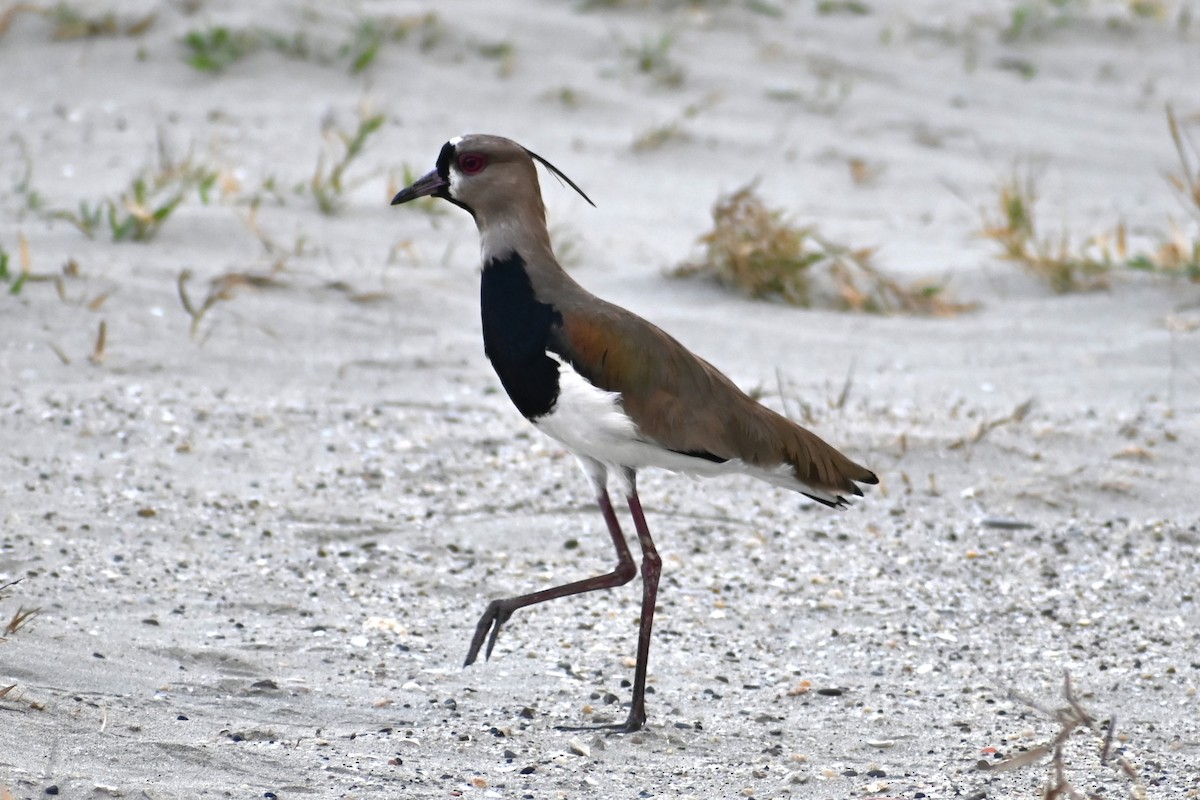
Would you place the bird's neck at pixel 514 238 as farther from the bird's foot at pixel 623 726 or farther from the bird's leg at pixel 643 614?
the bird's foot at pixel 623 726

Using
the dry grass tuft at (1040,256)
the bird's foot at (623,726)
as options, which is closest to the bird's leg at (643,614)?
the bird's foot at (623,726)

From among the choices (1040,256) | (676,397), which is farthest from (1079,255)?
(676,397)

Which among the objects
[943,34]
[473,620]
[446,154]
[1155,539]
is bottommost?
[473,620]

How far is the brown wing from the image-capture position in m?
3.77

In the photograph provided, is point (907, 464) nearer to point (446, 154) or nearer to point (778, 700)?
point (778, 700)

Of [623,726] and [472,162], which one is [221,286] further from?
[623,726]

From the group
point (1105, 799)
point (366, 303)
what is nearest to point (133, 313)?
point (366, 303)

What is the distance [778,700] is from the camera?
159 inches

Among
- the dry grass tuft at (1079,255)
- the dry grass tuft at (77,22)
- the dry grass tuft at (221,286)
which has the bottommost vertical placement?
the dry grass tuft at (221,286)

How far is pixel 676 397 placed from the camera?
384 centimetres

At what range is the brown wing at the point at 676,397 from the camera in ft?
12.4

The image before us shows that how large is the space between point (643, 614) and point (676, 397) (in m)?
0.55

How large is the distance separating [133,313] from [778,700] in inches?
128

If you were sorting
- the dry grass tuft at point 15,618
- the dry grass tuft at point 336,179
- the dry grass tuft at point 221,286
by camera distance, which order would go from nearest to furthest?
the dry grass tuft at point 15,618 < the dry grass tuft at point 221,286 < the dry grass tuft at point 336,179
